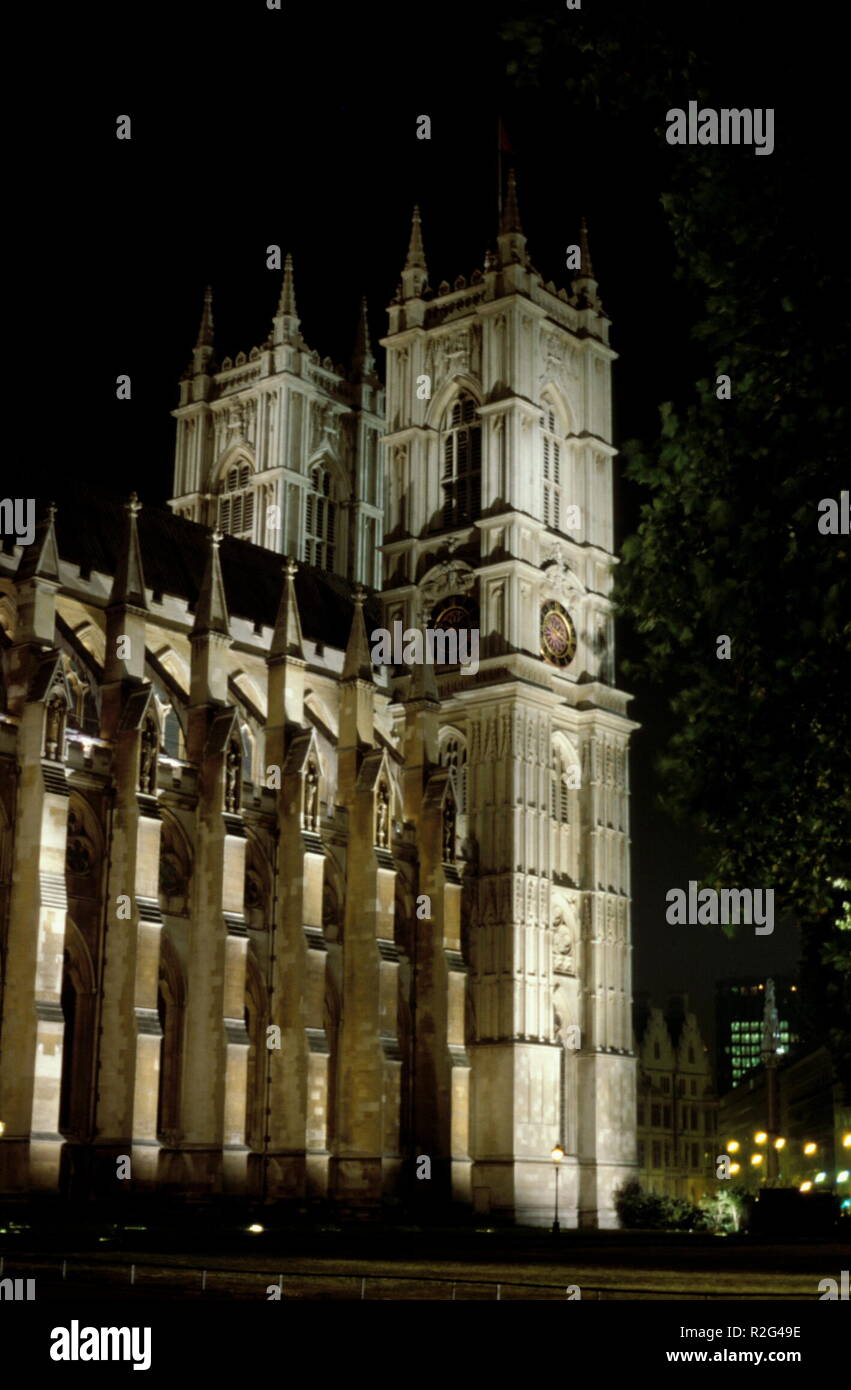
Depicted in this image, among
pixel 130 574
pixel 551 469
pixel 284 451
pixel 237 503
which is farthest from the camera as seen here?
pixel 237 503

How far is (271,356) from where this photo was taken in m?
70.6

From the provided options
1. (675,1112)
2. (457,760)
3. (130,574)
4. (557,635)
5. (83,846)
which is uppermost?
(557,635)

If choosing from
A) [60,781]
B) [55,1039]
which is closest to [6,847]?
[60,781]

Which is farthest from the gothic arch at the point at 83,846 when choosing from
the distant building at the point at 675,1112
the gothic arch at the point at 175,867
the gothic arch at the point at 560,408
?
the distant building at the point at 675,1112

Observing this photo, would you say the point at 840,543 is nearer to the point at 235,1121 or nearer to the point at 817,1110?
the point at 235,1121

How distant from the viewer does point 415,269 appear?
223ft

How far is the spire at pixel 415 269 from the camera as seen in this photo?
67.6 m

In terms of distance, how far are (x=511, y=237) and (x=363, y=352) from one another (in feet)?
38.2

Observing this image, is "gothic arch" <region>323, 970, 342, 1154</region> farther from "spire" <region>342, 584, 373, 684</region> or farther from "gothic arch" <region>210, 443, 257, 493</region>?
"gothic arch" <region>210, 443, 257, 493</region>

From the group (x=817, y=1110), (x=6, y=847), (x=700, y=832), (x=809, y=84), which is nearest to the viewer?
(x=809, y=84)

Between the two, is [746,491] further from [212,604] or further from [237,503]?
[237,503]

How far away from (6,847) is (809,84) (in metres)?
33.0

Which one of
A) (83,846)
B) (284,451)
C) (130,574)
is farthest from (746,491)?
(284,451)
